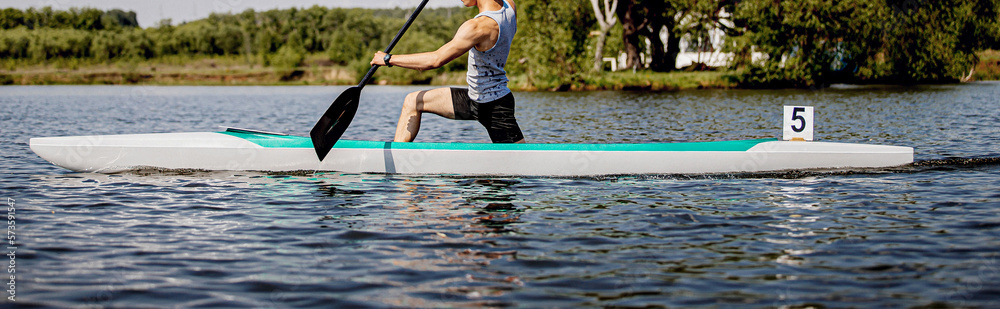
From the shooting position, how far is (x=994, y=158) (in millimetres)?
10352

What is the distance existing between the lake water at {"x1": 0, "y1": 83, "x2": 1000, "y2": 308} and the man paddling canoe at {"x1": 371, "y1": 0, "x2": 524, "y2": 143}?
2.19ft

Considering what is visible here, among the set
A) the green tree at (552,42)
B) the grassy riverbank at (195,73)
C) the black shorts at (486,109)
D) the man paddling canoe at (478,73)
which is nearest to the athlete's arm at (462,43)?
the man paddling canoe at (478,73)

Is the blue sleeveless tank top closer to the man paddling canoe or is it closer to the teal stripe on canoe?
the man paddling canoe

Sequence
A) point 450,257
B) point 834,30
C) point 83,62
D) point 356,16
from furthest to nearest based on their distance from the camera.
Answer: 1. point 356,16
2. point 83,62
3. point 834,30
4. point 450,257

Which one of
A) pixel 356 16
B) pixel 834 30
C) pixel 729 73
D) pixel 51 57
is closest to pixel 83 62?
pixel 51 57

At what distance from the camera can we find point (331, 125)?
8.72m

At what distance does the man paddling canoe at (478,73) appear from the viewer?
7.57 m

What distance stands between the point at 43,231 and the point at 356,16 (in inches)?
4808

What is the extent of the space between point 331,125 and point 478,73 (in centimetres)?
177

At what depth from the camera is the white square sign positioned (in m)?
9.14

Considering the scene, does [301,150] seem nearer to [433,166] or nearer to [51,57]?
[433,166]

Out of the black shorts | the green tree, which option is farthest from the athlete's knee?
the green tree

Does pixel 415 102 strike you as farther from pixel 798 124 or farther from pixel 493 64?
pixel 798 124

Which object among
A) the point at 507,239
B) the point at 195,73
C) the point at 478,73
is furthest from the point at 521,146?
the point at 195,73
